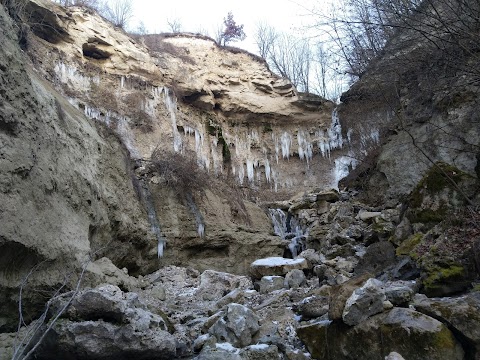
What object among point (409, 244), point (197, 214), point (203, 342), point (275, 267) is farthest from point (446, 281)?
point (197, 214)

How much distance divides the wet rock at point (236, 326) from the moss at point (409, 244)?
12.5 ft

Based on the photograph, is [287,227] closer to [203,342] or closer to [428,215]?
[428,215]

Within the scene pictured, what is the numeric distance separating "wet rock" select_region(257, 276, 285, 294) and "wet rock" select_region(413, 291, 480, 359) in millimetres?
3647

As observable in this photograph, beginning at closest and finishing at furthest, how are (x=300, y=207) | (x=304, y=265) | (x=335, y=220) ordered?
(x=304, y=265) → (x=335, y=220) → (x=300, y=207)

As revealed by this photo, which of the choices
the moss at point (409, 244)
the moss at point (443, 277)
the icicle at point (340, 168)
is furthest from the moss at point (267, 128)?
the moss at point (443, 277)

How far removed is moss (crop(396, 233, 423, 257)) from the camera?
7355 mm

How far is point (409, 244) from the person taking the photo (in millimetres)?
7535

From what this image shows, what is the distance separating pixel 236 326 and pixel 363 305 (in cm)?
163

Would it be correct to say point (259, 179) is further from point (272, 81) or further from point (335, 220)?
point (335, 220)

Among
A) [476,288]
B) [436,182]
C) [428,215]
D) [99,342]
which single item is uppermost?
[436,182]

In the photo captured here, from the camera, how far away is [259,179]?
24656 mm

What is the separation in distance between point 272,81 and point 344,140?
22.3 ft

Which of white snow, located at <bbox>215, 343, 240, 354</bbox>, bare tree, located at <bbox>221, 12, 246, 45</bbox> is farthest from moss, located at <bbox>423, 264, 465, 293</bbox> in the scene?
bare tree, located at <bbox>221, 12, 246, 45</bbox>

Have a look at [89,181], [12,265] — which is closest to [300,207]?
[89,181]
